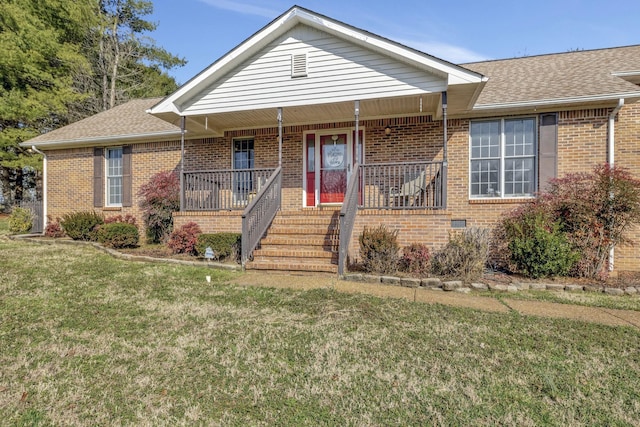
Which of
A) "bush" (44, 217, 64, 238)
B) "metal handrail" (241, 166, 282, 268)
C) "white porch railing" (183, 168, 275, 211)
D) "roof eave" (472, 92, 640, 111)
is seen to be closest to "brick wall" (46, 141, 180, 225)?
"bush" (44, 217, 64, 238)

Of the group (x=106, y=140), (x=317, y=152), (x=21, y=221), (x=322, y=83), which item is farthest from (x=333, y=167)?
(x=21, y=221)

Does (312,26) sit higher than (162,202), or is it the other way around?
(312,26)

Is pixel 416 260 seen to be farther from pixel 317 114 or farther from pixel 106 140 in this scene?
pixel 106 140

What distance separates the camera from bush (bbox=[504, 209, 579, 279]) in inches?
239

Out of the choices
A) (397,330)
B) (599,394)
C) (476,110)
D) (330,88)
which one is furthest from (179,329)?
(476,110)

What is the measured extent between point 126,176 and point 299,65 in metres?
7.00

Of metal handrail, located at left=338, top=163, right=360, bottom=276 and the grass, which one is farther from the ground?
metal handrail, located at left=338, top=163, right=360, bottom=276

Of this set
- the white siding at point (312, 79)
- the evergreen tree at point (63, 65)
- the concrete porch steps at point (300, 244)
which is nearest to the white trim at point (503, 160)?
the white siding at point (312, 79)

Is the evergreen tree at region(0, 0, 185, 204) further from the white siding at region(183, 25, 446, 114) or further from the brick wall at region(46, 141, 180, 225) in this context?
the white siding at region(183, 25, 446, 114)

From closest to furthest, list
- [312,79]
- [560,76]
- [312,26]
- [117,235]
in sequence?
[312,26]
[312,79]
[560,76]
[117,235]

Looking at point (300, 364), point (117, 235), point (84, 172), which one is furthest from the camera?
point (84, 172)

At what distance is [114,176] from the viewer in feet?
37.2

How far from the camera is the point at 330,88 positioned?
7.55m

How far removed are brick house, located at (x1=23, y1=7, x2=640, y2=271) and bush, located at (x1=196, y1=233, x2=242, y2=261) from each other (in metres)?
0.57
